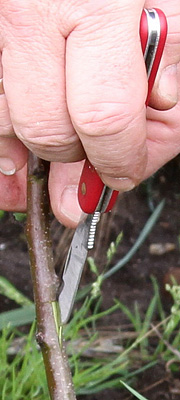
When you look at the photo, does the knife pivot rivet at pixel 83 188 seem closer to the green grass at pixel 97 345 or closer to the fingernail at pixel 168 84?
the fingernail at pixel 168 84

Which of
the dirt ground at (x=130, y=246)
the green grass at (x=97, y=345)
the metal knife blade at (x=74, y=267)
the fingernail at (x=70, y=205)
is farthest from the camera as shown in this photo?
the dirt ground at (x=130, y=246)

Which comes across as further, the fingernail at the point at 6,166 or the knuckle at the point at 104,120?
the fingernail at the point at 6,166

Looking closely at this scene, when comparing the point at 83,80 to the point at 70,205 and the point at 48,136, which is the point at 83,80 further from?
the point at 70,205

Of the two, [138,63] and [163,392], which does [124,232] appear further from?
[138,63]

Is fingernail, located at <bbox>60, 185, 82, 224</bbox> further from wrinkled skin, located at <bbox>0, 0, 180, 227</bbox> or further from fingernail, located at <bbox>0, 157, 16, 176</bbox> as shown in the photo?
wrinkled skin, located at <bbox>0, 0, 180, 227</bbox>

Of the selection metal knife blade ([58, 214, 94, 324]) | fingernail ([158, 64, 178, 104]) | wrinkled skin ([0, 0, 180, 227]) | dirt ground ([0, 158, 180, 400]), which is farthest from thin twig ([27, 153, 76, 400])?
dirt ground ([0, 158, 180, 400])

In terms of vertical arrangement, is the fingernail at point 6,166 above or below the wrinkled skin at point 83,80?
below

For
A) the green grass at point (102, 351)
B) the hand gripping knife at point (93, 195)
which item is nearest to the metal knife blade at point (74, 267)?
the hand gripping knife at point (93, 195)
